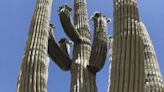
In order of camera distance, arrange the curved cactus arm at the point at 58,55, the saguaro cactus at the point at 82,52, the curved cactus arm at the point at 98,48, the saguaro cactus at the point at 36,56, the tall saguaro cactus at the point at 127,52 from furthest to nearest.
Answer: the curved cactus arm at the point at 58,55 < the curved cactus arm at the point at 98,48 < the saguaro cactus at the point at 82,52 < the saguaro cactus at the point at 36,56 < the tall saguaro cactus at the point at 127,52

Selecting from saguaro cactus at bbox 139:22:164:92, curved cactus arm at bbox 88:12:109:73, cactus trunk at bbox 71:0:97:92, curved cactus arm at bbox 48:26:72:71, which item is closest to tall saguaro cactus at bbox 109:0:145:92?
saguaro cactus at bbox 139:22:164:92

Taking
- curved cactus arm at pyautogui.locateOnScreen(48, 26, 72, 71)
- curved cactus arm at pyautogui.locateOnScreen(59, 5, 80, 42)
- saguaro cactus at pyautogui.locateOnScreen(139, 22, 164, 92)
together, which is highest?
curved cactus arm at pyautogui.locateOnScreen(59, 5, 80, 42)

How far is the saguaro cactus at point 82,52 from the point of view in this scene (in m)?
10.0

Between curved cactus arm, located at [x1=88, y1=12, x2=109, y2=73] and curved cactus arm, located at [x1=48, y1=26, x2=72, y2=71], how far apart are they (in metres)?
0.62

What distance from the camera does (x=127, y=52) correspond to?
686cm

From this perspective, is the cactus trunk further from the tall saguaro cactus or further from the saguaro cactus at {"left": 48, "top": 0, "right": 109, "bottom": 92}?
the tall saguaro cactus

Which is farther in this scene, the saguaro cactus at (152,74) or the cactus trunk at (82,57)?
the cactus trunk at (82,57)

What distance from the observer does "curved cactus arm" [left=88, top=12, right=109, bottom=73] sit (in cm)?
1038

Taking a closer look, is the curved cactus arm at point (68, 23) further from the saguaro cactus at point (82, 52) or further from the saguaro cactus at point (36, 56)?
the saguaro cactus at point (36, 56)

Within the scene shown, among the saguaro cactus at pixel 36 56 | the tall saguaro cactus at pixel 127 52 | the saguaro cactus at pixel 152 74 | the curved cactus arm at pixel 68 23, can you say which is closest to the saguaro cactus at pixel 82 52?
the curved cactus arm at pixel 68 23

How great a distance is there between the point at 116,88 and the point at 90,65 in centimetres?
392

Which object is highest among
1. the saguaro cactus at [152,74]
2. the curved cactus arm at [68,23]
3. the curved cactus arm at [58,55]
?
the curved cactus arm at [68,23]

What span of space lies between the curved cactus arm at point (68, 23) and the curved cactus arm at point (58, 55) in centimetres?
38

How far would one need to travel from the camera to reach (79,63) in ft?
34.0
